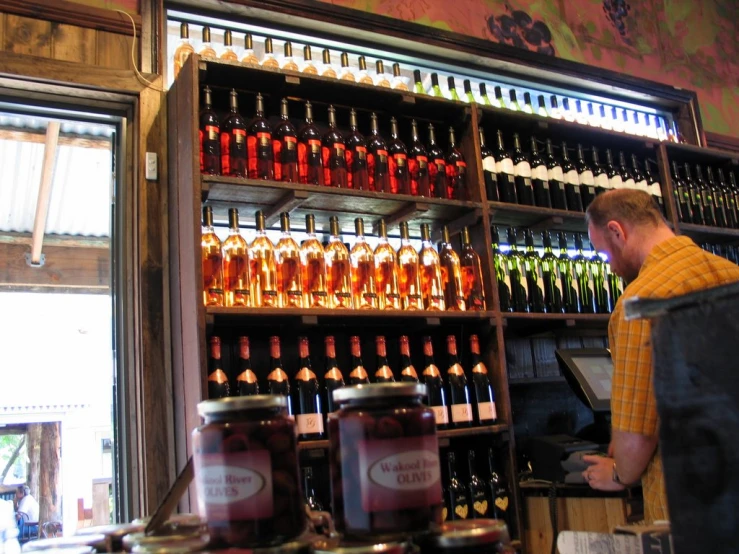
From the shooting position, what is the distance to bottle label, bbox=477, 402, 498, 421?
97.7 inches

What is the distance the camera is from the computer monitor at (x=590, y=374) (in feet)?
7.87

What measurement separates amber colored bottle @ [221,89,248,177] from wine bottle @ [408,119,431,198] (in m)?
0.67

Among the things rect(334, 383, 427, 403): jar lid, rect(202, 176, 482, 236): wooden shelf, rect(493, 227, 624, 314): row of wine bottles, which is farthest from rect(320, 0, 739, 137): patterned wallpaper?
rect(334, 383, 427, 403): jar lid

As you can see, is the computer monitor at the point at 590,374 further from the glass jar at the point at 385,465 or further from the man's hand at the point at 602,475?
the glass jar at the point at 385,465

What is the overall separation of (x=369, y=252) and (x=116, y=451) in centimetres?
110

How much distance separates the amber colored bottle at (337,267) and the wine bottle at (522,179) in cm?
84

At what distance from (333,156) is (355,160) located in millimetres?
91

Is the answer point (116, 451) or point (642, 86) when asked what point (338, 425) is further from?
point (642, 86)

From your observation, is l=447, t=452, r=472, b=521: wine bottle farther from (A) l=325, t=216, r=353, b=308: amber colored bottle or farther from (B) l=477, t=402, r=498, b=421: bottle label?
(A) l=325, t=216, r=353, b=308: amber colored bottle

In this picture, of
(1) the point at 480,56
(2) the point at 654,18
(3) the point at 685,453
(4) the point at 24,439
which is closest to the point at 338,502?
(3) the point at 685,453

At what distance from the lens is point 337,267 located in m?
2.48

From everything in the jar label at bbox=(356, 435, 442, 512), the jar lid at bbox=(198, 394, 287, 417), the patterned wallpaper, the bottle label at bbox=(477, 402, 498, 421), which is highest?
the patterned wallpaper

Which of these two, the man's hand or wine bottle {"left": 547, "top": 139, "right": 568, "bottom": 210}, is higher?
wine bottle {"left": 547, "top": 139, "right": 568, "bottom": 210}

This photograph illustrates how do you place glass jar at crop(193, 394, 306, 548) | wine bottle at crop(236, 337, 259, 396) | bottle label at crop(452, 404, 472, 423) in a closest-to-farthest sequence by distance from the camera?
glass jar at crop(193, 394, 306, 548)
wine bottle at crop(236, 337, 259, 396)
bottle label at crop(452, 404, 472, 423)
